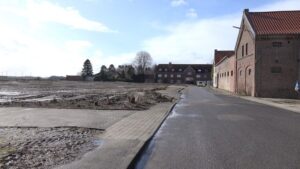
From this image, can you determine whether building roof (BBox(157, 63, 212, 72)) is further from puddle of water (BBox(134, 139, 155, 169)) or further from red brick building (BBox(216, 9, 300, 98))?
puddle of water (BBox(134, 139, 155, 169))

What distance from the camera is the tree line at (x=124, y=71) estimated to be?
460ft

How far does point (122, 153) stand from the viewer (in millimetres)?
8266

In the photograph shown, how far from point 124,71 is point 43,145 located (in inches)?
5294

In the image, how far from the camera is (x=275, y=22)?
1652 inches

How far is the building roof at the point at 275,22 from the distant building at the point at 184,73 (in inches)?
5046

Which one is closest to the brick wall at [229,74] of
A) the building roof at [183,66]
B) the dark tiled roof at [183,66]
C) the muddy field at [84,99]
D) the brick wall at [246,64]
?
the brick wall at [246,64]

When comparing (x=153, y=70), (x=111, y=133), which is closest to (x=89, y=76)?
(x=153, y=70)

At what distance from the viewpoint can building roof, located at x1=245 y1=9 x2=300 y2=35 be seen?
3991cm

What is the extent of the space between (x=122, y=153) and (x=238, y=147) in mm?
3026

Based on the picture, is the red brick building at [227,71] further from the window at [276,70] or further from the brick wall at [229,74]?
the window at [276,70]

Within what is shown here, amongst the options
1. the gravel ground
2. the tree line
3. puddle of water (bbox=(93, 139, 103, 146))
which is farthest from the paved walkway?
the tree line

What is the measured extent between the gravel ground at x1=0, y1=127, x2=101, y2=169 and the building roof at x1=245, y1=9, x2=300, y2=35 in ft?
105

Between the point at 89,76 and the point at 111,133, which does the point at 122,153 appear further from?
the point at 89,76

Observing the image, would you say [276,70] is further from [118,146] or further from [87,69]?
[87,69]
